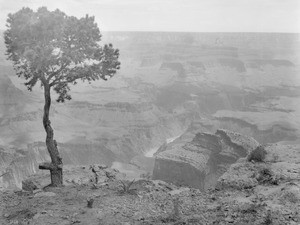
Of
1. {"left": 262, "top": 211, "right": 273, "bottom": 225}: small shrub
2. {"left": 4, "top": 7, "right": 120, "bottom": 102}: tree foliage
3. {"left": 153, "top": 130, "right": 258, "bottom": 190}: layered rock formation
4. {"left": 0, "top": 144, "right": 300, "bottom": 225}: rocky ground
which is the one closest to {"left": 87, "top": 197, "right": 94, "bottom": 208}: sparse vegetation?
{"left": 0, "top": 144, "right": 300, "bottom": 225}: rocky ground

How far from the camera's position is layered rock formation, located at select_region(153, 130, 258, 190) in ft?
150

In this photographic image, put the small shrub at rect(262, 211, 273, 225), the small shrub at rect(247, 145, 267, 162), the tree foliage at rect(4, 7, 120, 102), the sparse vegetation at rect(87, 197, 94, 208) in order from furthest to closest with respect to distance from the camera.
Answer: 1. the small shrub at rect(247, 145, 267, 162)
2. the tree foliage at rect(4, 7, 120, 102)
3. the sparse vegetation at rect(87, 197, 94, 208)
4. the small shrub at rect(262, 211, 273, 225)

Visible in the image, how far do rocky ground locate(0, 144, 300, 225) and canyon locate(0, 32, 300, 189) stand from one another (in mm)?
26359

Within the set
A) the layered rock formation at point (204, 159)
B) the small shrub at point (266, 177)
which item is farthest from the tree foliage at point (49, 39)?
the layered rock formation at point (204, 159)

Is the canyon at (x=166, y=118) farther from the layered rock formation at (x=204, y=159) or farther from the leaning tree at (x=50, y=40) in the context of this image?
the leaning tree at (x=50, y=40)

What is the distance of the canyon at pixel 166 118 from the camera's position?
49.8 meters

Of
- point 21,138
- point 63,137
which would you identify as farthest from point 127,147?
point 21,138

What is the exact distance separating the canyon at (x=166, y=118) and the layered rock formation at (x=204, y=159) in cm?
14

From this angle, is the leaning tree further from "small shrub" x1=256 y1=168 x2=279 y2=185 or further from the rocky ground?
"small shrub" x1=256 y1=168 x2=279 y2=185

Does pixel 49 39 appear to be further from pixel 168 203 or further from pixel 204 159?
pixel 204 159

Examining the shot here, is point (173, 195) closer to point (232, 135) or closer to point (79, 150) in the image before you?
point (232, 135)

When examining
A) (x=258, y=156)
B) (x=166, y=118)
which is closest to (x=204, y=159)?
(x=258, y=156)

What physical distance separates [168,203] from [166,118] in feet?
283

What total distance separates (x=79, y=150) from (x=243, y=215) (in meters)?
59.6
